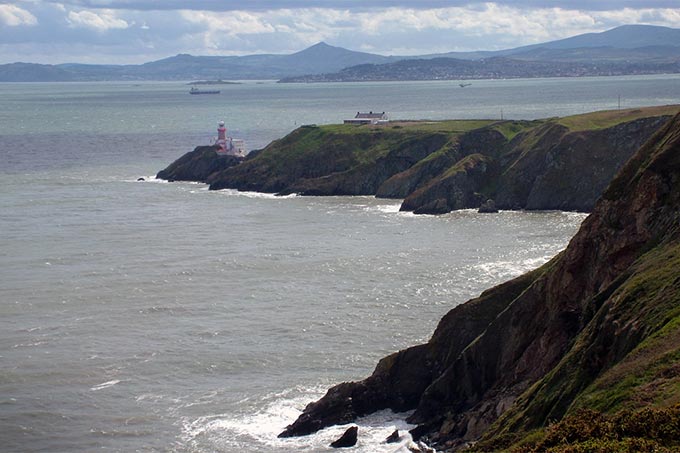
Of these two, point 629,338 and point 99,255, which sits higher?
point 629,338

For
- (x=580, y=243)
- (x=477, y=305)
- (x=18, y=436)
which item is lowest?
(x=18, y=436)

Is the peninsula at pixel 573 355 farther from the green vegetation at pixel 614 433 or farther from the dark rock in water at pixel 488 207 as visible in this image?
the dark rock in water at pixel 488 207

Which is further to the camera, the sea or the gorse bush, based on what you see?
the sea

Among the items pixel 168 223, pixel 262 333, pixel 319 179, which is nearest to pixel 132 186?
pixel 319 179

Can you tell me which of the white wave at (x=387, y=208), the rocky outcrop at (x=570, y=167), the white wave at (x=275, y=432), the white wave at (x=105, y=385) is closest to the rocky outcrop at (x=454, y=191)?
the white wave at (x=387, y=208)

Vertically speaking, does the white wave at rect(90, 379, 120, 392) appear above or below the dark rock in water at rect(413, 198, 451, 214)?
below

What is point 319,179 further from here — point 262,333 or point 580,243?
point 580,243

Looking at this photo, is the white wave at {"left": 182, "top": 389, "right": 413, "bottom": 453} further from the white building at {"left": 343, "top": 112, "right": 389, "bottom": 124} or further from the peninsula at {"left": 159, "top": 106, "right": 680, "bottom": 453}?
the white building at {"left": 343, "top": 112, "right": 389, "bottom": 124}

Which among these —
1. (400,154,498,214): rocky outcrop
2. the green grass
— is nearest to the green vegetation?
(400,154,498,214): rocky outcrop
